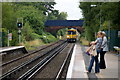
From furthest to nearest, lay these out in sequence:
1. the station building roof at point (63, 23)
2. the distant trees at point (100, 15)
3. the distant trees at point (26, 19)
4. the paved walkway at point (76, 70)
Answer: the station building roof at point (63, 23) → the distant trees at point (26, 19) → the distant trees at point (100, 15) → the paved walkway at point (76, 70)

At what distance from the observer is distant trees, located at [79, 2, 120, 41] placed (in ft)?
71.0

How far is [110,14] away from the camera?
854 inches

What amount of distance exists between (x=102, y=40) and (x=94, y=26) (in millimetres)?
26018

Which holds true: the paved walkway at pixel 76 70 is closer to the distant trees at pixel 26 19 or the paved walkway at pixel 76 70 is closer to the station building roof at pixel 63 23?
the distant trees at pixel 26 19

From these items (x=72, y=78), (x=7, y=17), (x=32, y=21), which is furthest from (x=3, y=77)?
(x=32, y=21)

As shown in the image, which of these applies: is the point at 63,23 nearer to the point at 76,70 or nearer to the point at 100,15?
the point at 100,15

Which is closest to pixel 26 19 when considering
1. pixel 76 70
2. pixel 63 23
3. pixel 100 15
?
pixel 63 23

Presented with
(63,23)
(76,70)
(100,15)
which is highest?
(63,23)

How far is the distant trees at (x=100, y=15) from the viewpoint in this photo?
21641 mm

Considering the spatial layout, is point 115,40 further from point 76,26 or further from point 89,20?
point 76,26

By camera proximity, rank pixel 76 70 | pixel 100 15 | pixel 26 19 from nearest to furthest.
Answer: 1. pixel 76 70
2. pixel 100 15
3. pixel 26 19

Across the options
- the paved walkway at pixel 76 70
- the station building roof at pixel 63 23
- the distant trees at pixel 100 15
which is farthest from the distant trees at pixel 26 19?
the paved walkway at pixel 76 70

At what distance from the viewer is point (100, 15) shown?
2856 cm

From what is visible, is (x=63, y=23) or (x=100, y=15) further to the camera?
(x=63, y=23)
